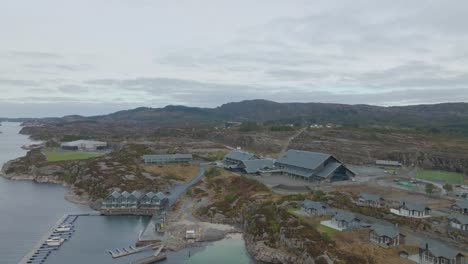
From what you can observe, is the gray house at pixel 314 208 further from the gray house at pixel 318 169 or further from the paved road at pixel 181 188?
the paved road at pixel 181 188

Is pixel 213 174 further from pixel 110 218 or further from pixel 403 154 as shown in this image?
pixel 403 154

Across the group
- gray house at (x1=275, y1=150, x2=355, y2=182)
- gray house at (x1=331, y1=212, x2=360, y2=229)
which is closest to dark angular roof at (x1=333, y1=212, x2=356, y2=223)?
gray house at (x1=331, y1=212, x2=360, y2=229)

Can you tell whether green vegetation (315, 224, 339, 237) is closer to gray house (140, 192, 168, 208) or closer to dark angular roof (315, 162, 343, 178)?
dark angular roof (315, 162, 343, 178)

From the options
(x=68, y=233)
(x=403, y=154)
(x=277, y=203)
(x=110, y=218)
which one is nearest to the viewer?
(x=68, y=233)

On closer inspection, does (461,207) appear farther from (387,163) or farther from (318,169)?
(387,163)

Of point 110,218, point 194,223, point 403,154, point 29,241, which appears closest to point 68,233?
point 29,241

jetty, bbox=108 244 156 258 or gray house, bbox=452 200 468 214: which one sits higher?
gray house, bbox=452 200 468 214

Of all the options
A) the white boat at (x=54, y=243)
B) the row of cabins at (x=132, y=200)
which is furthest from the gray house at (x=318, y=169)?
the white boat at (x=54, y=243)
